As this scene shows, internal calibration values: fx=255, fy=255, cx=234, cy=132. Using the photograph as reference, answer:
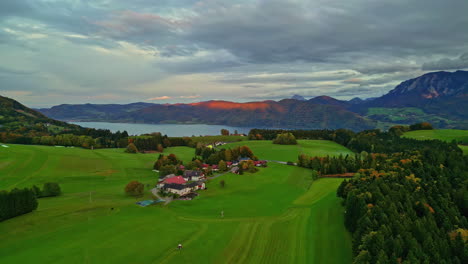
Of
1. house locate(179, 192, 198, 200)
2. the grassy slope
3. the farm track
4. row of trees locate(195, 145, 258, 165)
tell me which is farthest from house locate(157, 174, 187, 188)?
the grassy slope

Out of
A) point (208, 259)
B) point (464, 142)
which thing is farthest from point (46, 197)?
point (464, 142)

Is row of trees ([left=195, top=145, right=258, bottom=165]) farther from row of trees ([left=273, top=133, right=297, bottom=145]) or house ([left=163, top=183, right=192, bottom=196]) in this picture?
row of trees ([left=273, top=133, right=297, bottom=145])

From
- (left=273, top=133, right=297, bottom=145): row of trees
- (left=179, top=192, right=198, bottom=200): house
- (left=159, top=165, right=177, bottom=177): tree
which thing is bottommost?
(left=179, top=192, right=198, bottom=200): house

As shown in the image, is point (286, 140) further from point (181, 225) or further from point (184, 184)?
point (181, 225)

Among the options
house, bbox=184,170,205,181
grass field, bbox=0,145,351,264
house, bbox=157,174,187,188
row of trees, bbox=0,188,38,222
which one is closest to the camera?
A: grass field, bbox=0,145,351,264

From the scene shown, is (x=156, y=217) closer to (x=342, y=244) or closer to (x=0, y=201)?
(x=0, y=201)

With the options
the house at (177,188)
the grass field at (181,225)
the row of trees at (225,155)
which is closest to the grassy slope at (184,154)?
the row of trees at (225,155)
